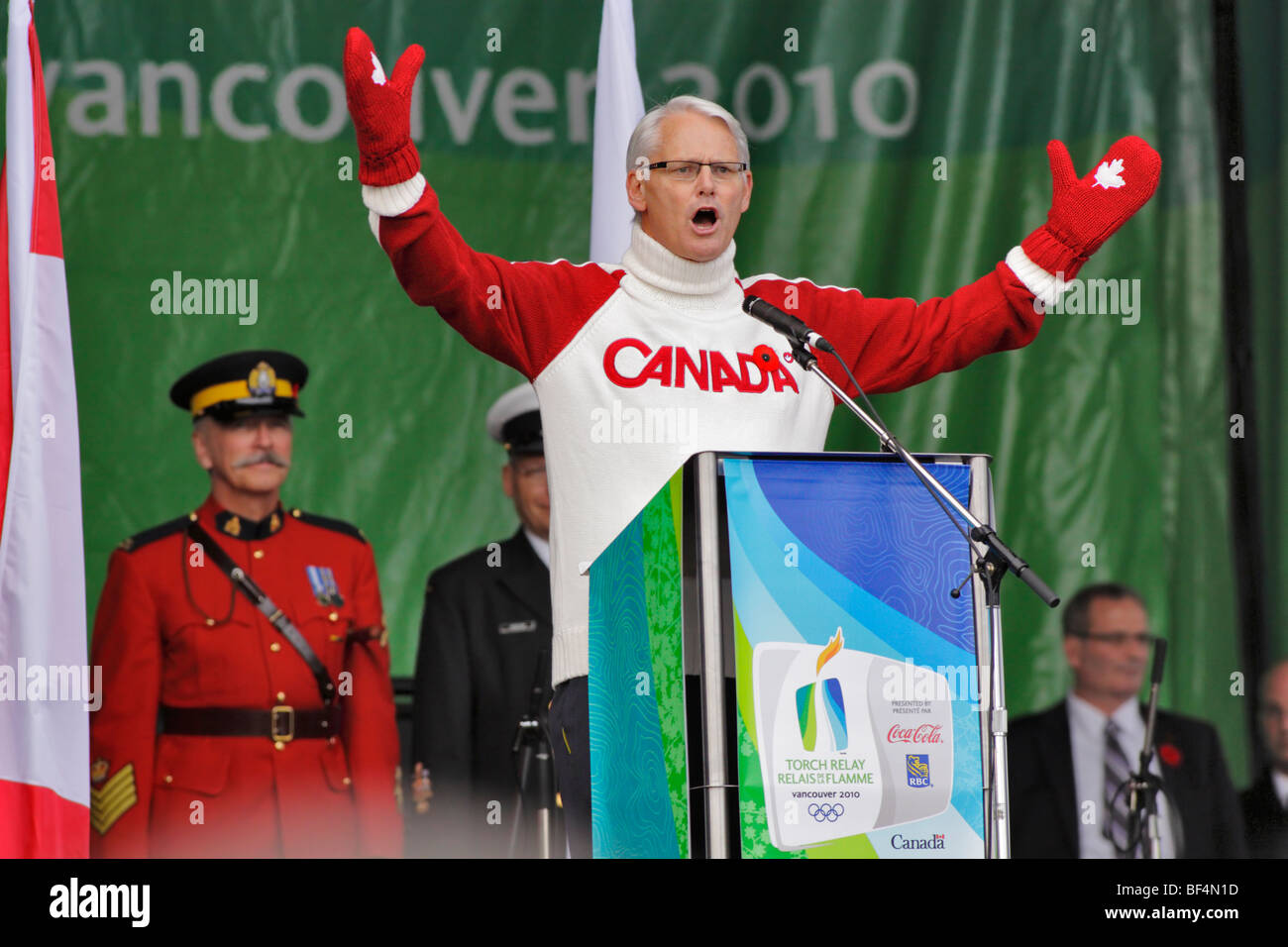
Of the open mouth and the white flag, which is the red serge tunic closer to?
the white flag

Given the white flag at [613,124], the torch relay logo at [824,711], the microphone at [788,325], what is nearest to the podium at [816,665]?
the torch relay logo at [824,711]

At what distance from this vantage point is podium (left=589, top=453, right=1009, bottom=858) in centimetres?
198

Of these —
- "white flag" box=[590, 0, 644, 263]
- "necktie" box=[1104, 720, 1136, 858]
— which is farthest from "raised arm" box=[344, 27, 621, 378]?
"necktie" box=[1104, 720, 1136, 858]

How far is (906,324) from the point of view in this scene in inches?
113

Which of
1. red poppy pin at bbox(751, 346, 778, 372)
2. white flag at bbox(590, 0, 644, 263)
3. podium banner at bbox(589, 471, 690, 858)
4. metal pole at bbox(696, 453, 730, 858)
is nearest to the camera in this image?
metal pole at bbox(696, 453, 730, 858)

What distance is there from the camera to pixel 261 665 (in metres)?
3.99

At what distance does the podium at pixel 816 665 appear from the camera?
198cm

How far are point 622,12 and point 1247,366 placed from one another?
178cm

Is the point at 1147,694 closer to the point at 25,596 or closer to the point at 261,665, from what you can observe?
the point at 261,665

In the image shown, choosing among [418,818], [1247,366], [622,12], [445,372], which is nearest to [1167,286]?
[1247,366]

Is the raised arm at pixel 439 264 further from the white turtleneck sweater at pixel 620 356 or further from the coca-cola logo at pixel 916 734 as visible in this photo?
the coca-cola logo at pixel 916 734

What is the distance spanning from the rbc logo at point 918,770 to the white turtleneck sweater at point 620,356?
2.15 feet

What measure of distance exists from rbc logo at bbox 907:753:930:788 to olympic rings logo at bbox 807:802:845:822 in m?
0.10

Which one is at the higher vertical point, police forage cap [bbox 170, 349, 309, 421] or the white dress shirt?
police forage cap [bbox 170, 349, 309, 421]
